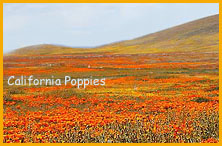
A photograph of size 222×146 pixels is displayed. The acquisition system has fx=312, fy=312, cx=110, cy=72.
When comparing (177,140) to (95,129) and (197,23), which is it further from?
(197,23)

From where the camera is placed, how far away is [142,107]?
50.3 feet

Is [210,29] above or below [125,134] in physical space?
above

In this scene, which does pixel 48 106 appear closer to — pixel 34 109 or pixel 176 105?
pixel 34 109

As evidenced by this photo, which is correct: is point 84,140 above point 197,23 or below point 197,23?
below

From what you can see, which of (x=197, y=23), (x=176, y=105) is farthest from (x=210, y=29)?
(x=176, y=105)

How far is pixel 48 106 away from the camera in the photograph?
1628cm

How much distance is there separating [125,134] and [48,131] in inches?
94.1

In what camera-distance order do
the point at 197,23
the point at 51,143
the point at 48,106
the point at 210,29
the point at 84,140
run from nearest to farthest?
the point at 51,143 < the point at 84,140 < the point at 48,106 < the point at 210,29 < the point at 197,23

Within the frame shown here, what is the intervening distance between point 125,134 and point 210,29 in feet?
494

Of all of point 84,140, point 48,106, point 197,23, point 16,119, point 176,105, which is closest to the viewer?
point 84,140

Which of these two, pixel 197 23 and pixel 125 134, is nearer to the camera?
pixel 125 134

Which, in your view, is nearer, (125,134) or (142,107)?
(125,134)

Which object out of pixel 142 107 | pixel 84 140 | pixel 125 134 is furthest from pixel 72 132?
pixel 142 107

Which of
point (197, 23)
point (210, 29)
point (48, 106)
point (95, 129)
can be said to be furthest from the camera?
point (197, 23)
